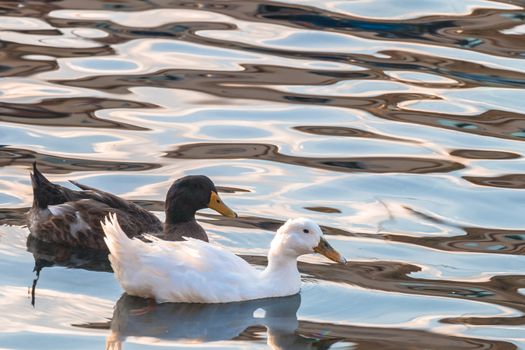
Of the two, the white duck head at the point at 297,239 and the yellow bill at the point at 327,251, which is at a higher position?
the white duck head at the point at 297,239

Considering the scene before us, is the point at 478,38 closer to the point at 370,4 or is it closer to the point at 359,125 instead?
the point at 370,4

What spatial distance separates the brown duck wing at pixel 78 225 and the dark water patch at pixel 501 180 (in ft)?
10.7

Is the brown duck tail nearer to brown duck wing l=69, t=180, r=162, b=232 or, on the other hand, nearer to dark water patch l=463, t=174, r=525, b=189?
brown duck wing l=69, t=180, r=162, b=232

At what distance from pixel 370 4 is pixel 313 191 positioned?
7.56m

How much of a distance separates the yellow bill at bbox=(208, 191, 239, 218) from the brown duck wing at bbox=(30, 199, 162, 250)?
1.58ft

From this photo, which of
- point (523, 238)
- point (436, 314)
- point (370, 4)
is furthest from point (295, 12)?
point (436, 314)

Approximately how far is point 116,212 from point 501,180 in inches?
150

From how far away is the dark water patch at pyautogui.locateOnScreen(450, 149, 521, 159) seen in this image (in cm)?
1498

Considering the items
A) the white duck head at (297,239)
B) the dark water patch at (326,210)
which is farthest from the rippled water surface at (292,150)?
the white duck head at (297,239)

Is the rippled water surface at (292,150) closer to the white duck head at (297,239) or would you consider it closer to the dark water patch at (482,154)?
the dark water patch at (482,154)

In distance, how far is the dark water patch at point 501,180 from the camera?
14000mm

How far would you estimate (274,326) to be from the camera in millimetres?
10398

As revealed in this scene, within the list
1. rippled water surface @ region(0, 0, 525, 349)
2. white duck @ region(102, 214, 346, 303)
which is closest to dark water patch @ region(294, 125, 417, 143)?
rippled water surface @ region(0, 0, 525, 349)

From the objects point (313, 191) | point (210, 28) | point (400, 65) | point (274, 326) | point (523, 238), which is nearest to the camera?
point (274, 326)
